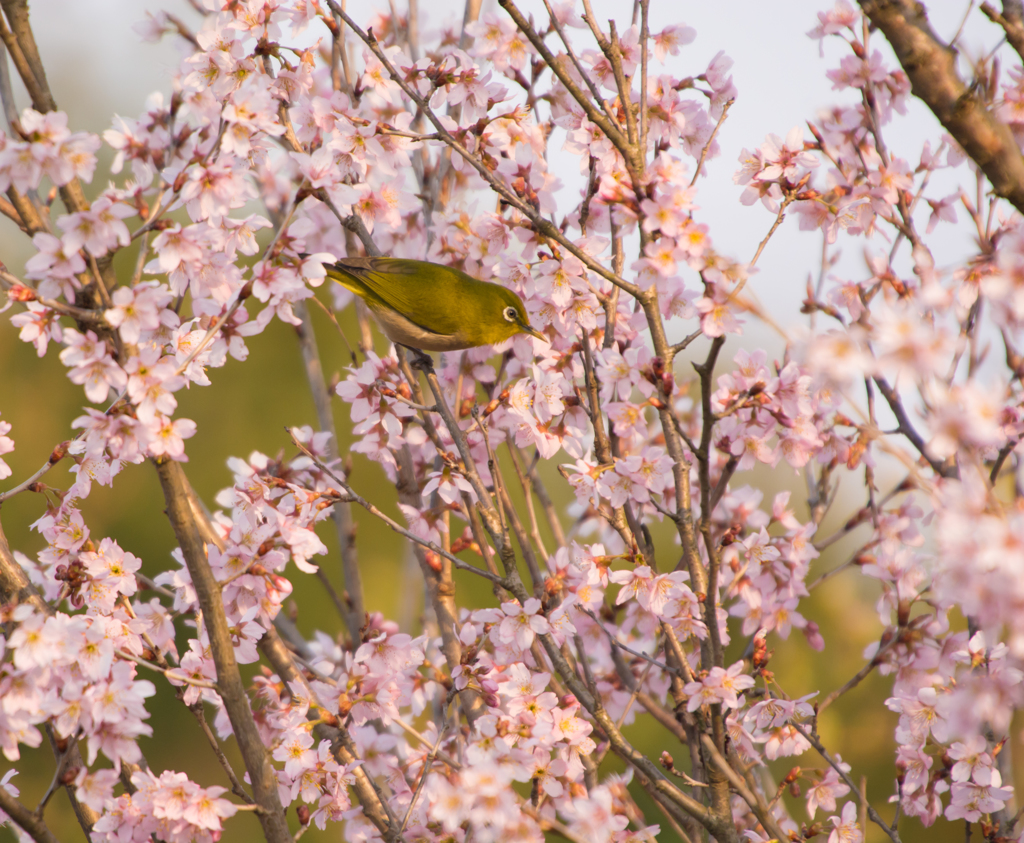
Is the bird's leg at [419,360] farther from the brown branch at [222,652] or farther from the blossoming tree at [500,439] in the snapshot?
the brown branch at [222,652]

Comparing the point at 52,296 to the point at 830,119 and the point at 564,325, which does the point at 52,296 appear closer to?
the point at 564,325

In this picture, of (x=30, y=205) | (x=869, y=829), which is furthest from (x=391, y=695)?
(x=869, y=829)

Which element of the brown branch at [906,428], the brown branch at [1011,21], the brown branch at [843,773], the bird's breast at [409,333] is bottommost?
the brown branch at [843,773]

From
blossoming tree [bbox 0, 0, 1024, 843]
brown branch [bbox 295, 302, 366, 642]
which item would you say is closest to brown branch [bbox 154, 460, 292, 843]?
blossoming tree [bbox 0, 0, 1024, 843]

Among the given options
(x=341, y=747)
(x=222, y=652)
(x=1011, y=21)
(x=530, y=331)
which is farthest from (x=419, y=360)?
(x=1011, y=21)

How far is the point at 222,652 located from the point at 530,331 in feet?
6.03

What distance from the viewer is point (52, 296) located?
2.10m

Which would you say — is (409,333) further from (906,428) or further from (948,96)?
(948,96)

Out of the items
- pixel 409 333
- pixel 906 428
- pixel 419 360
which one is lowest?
pixel 906 428

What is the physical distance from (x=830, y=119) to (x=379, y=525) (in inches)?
319

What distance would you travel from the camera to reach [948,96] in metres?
2.00

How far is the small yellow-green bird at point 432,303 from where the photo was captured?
13.5 ft

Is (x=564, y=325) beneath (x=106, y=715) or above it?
above

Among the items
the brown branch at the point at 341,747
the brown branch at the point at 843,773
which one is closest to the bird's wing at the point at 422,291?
the brown branch at the point at 341,747
